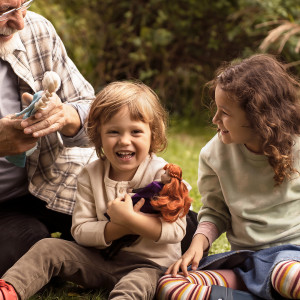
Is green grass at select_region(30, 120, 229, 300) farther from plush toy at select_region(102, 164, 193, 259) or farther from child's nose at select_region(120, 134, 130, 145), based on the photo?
child's nose at select_region(120, 134, 130, 145)

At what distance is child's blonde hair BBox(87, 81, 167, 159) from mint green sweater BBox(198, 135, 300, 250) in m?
0.22

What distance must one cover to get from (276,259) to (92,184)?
2.49 feet

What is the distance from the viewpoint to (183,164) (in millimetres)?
4996

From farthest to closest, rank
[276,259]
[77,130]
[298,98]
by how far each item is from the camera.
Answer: [77,130] → [298,98] → [276,259]

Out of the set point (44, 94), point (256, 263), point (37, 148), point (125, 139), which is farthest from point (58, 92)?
point (256, 263)

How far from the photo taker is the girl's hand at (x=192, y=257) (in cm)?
227

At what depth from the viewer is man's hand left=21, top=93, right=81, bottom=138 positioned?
2.36 m

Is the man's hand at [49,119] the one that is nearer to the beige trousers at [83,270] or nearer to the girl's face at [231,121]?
the beige trousers at [83,270]

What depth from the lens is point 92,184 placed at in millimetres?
2420

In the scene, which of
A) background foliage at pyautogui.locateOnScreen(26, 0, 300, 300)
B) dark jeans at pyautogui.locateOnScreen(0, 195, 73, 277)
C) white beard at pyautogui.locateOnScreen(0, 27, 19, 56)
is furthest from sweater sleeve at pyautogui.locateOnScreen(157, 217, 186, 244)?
background foliage at pyautogui.locateOnScreen(26, 0, 300, 300)

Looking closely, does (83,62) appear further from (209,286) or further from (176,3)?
(209,286)

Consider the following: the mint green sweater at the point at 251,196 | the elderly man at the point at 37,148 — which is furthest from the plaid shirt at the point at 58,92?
the mint green sweater at the point at 251,196

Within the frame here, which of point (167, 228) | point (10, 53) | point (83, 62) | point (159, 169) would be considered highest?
point (10, 53)

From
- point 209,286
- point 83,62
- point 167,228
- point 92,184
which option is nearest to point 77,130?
point 92,184
